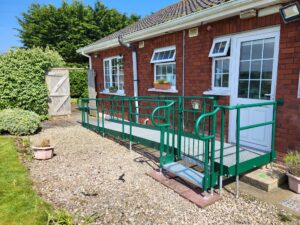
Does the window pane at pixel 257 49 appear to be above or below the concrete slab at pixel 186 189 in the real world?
above

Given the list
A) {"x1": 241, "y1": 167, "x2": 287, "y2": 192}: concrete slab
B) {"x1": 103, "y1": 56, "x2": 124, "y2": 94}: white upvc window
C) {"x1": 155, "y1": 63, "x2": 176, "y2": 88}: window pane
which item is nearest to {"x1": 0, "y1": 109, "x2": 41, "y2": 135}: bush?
{"x1": 103, "y1": 56, "x2": 124, "y2": 94}: white upvc window

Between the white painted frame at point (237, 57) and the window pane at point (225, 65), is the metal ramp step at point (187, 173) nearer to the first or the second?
the white painted frame at point (237, 57)

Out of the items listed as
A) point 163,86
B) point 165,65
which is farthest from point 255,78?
point 165,65

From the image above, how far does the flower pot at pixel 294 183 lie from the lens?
10.3 feet

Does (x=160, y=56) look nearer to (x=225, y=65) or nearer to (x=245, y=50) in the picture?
(x=225, y=65)

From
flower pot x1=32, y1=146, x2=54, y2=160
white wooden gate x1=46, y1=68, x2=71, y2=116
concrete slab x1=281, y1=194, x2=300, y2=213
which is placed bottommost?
concrete slab x1=281, y1=194, x2=300, y2=213

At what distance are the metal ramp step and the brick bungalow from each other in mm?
1629

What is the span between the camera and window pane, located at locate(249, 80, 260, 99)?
4.30m

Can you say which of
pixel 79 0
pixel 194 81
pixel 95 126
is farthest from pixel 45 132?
pixel 79 0

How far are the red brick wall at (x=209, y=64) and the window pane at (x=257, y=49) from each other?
28 cm

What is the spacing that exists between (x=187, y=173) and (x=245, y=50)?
2654mm

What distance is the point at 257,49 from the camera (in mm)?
A: 4215

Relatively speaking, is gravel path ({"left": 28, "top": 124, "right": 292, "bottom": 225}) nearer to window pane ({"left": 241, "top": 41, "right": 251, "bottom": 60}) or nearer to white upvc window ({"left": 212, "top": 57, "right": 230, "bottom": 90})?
white upvc window ({"left": 212, "top": 57, "right": 230, "bottom": 90})

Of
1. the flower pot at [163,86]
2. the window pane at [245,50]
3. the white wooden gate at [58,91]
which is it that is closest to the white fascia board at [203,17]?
the window pane at [245,50]
